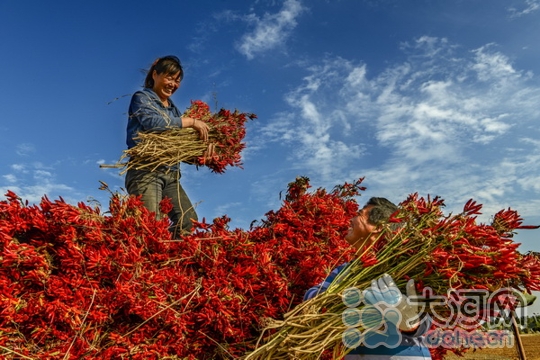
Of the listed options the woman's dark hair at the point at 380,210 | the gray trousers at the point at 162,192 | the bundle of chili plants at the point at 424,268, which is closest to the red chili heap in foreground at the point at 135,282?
the bundle of chili plants at the point at 424,268

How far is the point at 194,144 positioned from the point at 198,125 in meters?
0.16

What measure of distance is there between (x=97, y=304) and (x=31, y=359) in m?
0.38

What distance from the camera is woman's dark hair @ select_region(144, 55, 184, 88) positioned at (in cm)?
365

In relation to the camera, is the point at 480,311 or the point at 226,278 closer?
the point at 480,311

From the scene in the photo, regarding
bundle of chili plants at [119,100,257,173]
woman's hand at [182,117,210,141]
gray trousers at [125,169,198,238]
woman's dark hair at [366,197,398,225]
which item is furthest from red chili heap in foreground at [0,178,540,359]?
woman's hand at [182,117,210,141]

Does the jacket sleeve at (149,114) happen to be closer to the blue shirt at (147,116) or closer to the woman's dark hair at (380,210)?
the blue shirt at (147,116)

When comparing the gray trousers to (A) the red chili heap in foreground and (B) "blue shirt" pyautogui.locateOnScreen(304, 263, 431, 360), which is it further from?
(B) "blue shirt" pyautogui.locateOnScreen(304, 263, 431, 360)

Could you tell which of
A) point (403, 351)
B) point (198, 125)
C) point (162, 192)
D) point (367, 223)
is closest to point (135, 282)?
point (162, 192)

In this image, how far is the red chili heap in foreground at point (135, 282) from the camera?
2.27 meters

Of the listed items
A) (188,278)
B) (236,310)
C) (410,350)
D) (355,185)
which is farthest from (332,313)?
(355,185)

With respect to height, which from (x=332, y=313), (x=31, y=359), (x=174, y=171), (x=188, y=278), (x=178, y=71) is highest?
(x=178, y=71)

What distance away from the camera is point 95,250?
250 cm

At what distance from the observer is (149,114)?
134 inches

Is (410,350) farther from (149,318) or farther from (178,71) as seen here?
(178,71)
